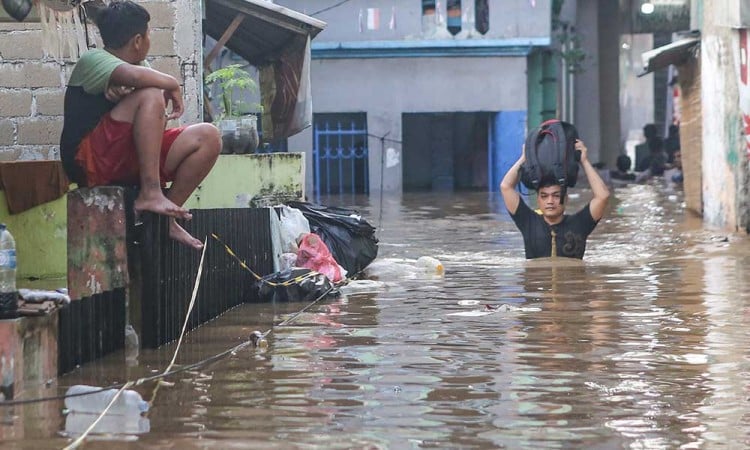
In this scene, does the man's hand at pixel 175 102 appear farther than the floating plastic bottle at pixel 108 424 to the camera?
Yes

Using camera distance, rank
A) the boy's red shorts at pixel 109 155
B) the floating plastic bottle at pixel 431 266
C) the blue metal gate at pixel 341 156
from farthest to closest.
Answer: the blue metal gate at pixel 341 156, the floating plastic bottle at pixel 431 266, the boy's red shorts at pixel 109 155

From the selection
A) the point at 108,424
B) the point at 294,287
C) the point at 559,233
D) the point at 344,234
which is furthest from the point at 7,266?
the point at 559,233

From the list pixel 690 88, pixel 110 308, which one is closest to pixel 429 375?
pixel 110 308

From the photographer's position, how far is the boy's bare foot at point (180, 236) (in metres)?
7.44

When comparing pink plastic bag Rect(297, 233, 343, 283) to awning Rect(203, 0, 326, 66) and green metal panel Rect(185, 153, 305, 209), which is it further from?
awning Rect(203, 0, 326, 66)

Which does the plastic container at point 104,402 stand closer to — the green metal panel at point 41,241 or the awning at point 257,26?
the green metal panel at point 41,241

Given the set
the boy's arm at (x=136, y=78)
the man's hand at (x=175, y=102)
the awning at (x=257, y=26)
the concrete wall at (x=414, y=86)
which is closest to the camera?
the boy's arm at (x=136, y=78)

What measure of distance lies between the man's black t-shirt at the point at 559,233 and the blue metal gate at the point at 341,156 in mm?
20663

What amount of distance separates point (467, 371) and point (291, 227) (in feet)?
15.4

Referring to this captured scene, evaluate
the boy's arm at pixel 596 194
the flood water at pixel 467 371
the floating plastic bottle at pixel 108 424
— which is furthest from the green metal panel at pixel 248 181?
the floating plastic bottle at pixel 108 424

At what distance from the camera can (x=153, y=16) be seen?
1254cm

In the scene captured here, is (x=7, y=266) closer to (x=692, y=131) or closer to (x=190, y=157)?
(x=190, y=157)

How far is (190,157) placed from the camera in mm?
7566

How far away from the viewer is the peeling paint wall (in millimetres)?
16891
